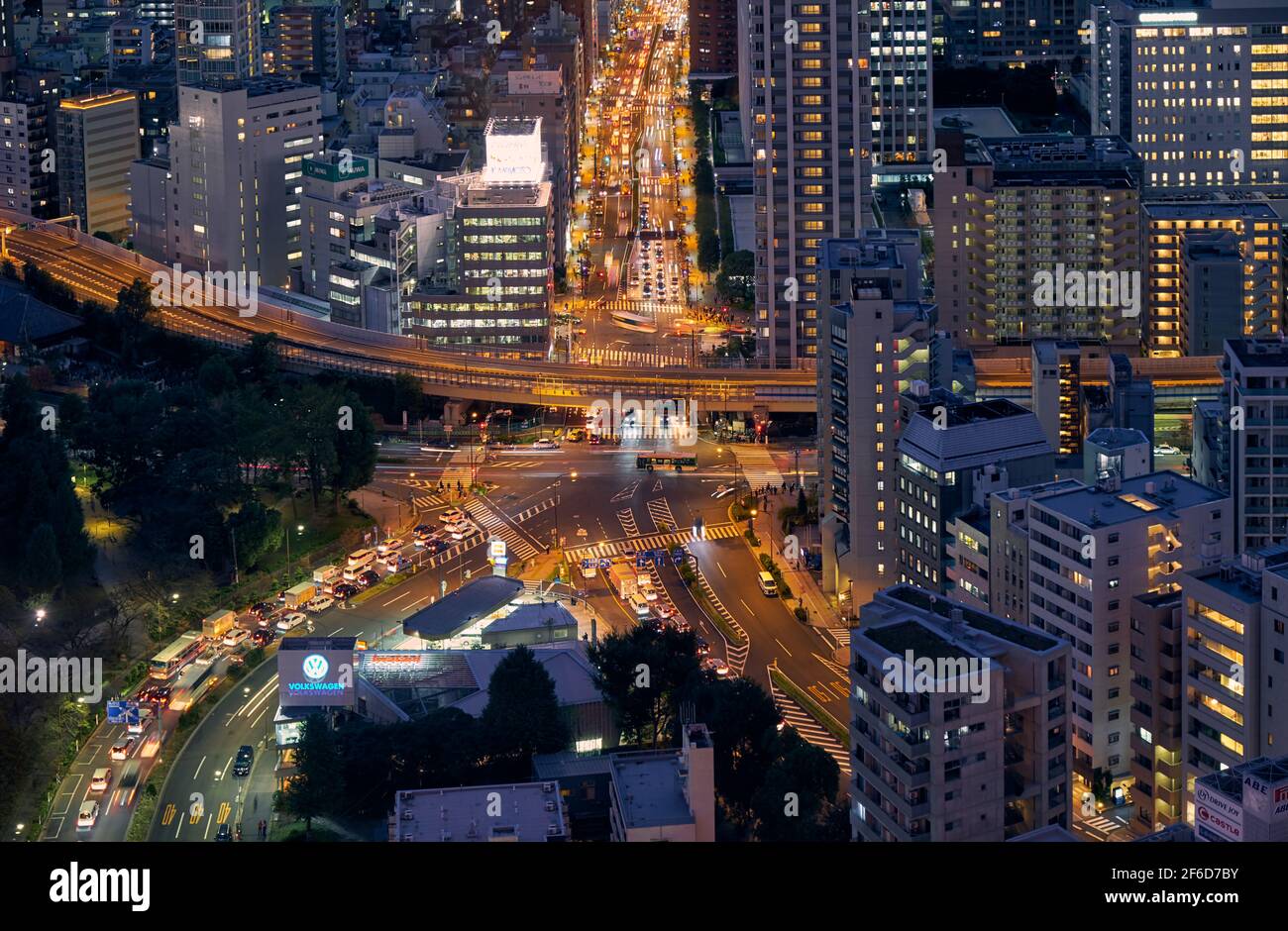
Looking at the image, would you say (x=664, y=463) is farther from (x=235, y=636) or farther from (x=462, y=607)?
(x=235, y=636)

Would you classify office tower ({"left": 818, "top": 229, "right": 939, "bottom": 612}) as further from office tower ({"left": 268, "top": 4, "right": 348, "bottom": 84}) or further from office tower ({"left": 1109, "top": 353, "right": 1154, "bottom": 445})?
office tower ({"left": 268, "top": 4, "right": 348, "bottom": 84})

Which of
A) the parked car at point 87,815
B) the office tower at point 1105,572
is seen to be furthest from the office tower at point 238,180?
Result: the office tower at point 1105,572

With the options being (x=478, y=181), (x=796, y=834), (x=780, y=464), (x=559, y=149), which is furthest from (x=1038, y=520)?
(x=559, y=149)

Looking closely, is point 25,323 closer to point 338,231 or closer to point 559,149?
point 338,231

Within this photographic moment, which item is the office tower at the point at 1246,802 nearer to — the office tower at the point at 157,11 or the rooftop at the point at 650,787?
the rooftop at the point at 650,787

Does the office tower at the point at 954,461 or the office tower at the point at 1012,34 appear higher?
the office tower at the point at 1012,34

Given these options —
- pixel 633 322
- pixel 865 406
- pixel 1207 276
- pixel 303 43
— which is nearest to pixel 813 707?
pixel 865 406
